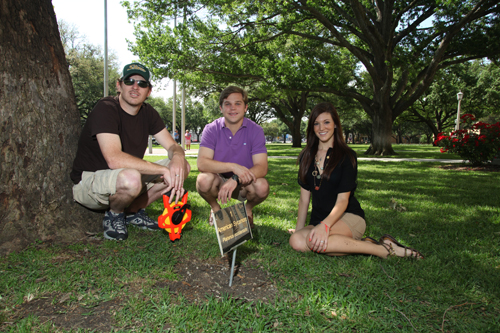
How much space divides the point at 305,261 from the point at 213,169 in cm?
141

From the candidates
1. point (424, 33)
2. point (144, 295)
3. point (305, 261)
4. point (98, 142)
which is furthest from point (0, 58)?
point (424, 33)

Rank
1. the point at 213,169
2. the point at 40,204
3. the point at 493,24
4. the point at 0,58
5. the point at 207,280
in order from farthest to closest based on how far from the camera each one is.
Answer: the point at 493,24 → the point at 213,169 → the point at 40,204 → the point at 0,58 → the point at 207,280

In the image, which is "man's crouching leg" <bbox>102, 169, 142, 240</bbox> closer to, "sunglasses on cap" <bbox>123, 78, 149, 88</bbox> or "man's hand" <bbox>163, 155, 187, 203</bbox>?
"man's hand" <bbox>163, 155, 187, 203</bbox>

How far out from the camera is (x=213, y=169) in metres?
3.45

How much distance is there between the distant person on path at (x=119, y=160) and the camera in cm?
285

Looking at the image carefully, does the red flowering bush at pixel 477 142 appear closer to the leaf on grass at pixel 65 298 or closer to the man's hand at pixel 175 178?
the man's hand at pixel 175 178

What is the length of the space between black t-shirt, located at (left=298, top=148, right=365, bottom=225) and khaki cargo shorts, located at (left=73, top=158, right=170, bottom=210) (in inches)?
66.9

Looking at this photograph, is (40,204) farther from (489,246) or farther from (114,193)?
(489,246)

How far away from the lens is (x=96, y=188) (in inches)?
112

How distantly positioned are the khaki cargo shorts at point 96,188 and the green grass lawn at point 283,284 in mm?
398

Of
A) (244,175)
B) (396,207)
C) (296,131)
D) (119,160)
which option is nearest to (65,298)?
(119,160)

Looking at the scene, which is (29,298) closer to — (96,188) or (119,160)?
(96,188)

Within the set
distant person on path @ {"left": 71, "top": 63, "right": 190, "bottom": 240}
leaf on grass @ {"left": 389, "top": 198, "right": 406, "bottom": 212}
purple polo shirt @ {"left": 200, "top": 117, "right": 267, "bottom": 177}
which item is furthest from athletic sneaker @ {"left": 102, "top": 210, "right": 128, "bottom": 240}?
leaf on grass @ {"left": 389, "top": 198, "right": 406, "bottom": 212}

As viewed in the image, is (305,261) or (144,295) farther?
(305,261)
